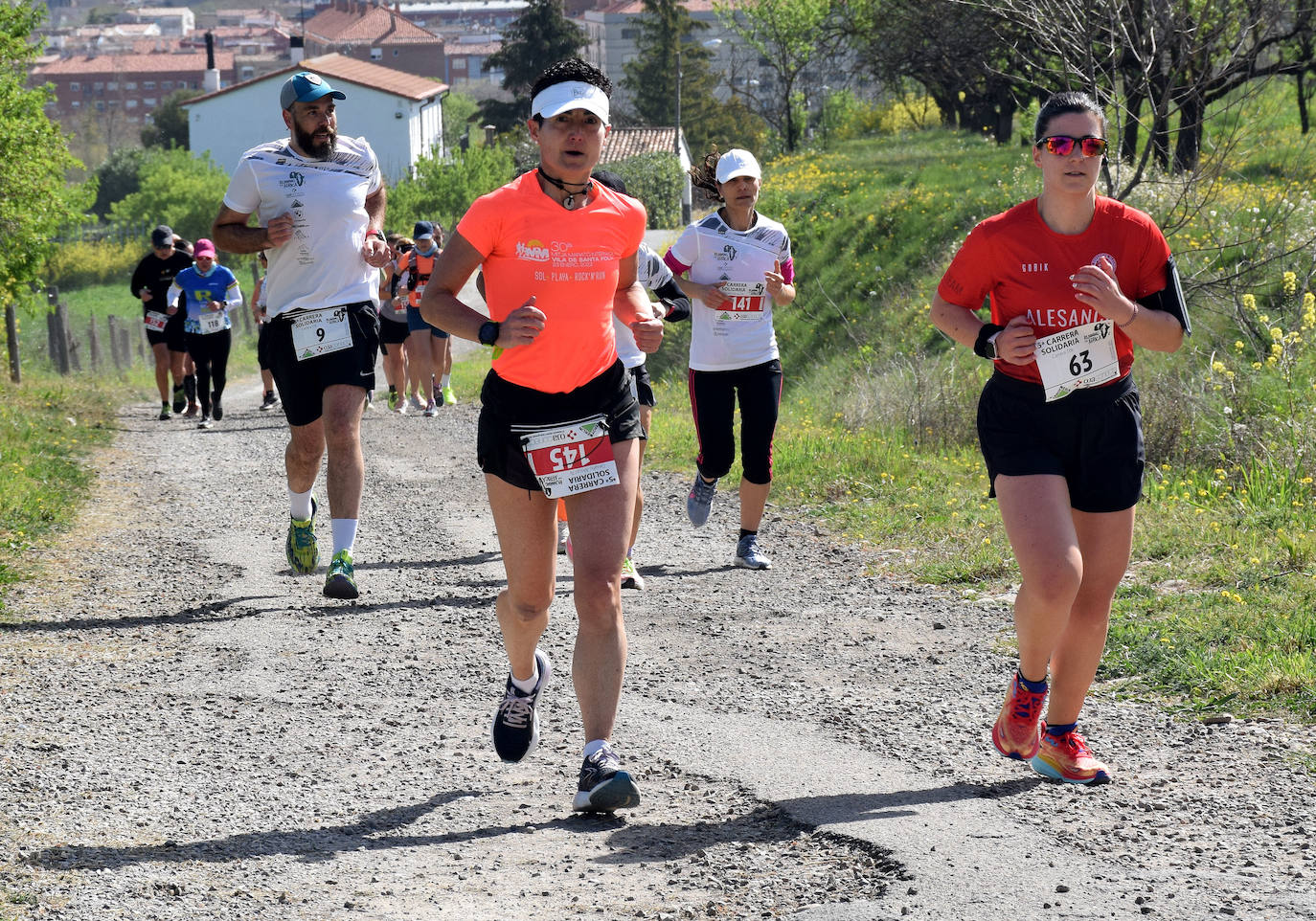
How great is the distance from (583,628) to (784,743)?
3.58 feet

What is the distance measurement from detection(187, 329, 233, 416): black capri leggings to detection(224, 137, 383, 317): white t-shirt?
29.8 feet

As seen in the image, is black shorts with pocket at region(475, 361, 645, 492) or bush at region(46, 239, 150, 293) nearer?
black shorts with pocket at region(475, 361, 645, 492)

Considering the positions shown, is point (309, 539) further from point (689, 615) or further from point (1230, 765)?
point (1230, 765)

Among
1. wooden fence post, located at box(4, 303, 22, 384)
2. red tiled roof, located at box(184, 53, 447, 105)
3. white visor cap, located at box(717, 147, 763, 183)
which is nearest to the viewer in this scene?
white visor cap, located at box(717, 147, 763, 183)

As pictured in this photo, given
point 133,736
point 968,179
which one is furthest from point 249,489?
point 968,179

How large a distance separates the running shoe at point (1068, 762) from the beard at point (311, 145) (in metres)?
4.69

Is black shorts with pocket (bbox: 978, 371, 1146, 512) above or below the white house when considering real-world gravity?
above

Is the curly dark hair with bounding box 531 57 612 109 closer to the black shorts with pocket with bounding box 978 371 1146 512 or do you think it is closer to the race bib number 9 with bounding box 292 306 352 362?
the black shorts with pocket with bounding box 978 371 1146 512

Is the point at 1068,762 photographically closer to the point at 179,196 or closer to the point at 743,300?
the point at 743,300

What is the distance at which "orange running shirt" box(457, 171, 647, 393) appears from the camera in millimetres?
4500

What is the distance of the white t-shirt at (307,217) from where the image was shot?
7281 millimetres

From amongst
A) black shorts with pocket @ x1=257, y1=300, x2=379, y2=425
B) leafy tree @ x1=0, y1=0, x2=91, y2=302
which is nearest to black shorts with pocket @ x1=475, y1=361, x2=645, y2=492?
black shorts with pocket @ x1=257, y1=300, x2=379, y2=425

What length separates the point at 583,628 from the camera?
4.56 m

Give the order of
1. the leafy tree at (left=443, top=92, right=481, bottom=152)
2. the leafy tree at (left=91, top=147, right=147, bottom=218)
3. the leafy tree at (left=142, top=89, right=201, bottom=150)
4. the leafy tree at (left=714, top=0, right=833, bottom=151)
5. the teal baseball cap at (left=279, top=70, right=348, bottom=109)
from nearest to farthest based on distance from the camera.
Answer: the teal baseball cap at (left=279, top=70, right=348, bottom=109) → the leafy tree at (left=714, top=0, right=833, bottom=151) → the leafy tree at (left=91, top=147, right=147, bottom=218) → the leafy tree at (left=142, top=89, right=201, bottom=150) → the leafy tree at (left=443, top=92, right=481, bottom=152)
